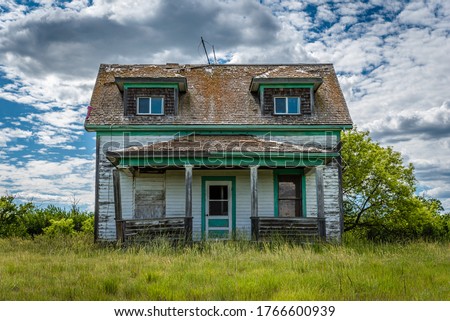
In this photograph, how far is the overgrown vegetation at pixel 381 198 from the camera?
19891 millimetres

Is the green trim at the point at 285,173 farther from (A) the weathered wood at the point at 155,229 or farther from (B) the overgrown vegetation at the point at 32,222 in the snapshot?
(B) the overgrown vegetation at the point at 32,222

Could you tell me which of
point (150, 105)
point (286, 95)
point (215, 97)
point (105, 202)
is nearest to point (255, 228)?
point (105, 202)

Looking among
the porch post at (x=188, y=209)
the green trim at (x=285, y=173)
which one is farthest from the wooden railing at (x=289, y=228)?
the green trim at (x=285, y=173)

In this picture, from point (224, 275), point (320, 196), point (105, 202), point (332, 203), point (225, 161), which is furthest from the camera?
point (332, 203)

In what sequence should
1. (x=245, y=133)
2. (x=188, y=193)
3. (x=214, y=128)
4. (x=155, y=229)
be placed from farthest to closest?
(x=245, y=133) → (x=214, y=128) → (x=188, y=193) → (x=155, y=229)

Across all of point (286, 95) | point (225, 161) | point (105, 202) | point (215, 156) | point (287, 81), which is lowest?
point (105, 202)

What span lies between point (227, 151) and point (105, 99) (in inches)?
245

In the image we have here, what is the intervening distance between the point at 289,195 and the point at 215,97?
482 centimetres

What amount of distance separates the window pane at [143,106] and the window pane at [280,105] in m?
4.82

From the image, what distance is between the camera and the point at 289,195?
17188 millimetres

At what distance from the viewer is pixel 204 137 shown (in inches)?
666

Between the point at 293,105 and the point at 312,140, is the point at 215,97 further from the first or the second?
the point at 312,140
